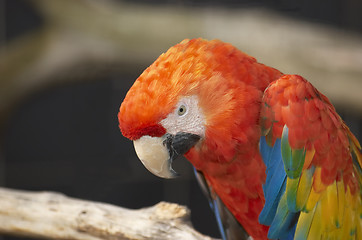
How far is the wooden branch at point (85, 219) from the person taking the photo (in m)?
1.08

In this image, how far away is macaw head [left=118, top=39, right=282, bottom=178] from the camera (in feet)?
2.90

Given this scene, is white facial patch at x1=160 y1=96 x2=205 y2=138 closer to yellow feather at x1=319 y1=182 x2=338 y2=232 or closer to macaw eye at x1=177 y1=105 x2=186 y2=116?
macaw eye at x1=177 y1=105 x2=186 y2=116

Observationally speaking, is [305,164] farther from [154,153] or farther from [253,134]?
[154,153]

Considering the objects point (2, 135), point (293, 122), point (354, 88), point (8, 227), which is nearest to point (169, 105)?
point (293, 122)

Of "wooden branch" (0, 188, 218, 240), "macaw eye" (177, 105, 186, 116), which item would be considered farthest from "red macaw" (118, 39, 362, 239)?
"wooden branch" (0, 188, 218, 240)

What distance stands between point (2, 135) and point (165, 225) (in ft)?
5.19

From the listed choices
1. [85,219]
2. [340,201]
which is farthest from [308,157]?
[85,219]

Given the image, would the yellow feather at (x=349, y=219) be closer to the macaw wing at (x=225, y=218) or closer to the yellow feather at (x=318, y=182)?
the yellow feather at (x=318, y=182)

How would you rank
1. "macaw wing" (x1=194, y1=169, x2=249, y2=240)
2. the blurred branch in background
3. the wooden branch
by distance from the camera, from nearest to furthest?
the wooden branch → "macaw wing" (x1=194, y1=169, x2=249, y2=240) → the blurred branch in background

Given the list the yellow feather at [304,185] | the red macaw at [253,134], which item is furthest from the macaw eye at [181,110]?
the yellow feather at [304,185]

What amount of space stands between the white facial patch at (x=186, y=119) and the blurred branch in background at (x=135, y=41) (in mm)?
1113

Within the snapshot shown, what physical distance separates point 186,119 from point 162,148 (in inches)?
3.1

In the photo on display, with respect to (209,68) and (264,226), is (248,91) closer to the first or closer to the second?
(209,68)

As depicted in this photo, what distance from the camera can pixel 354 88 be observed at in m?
1.88
